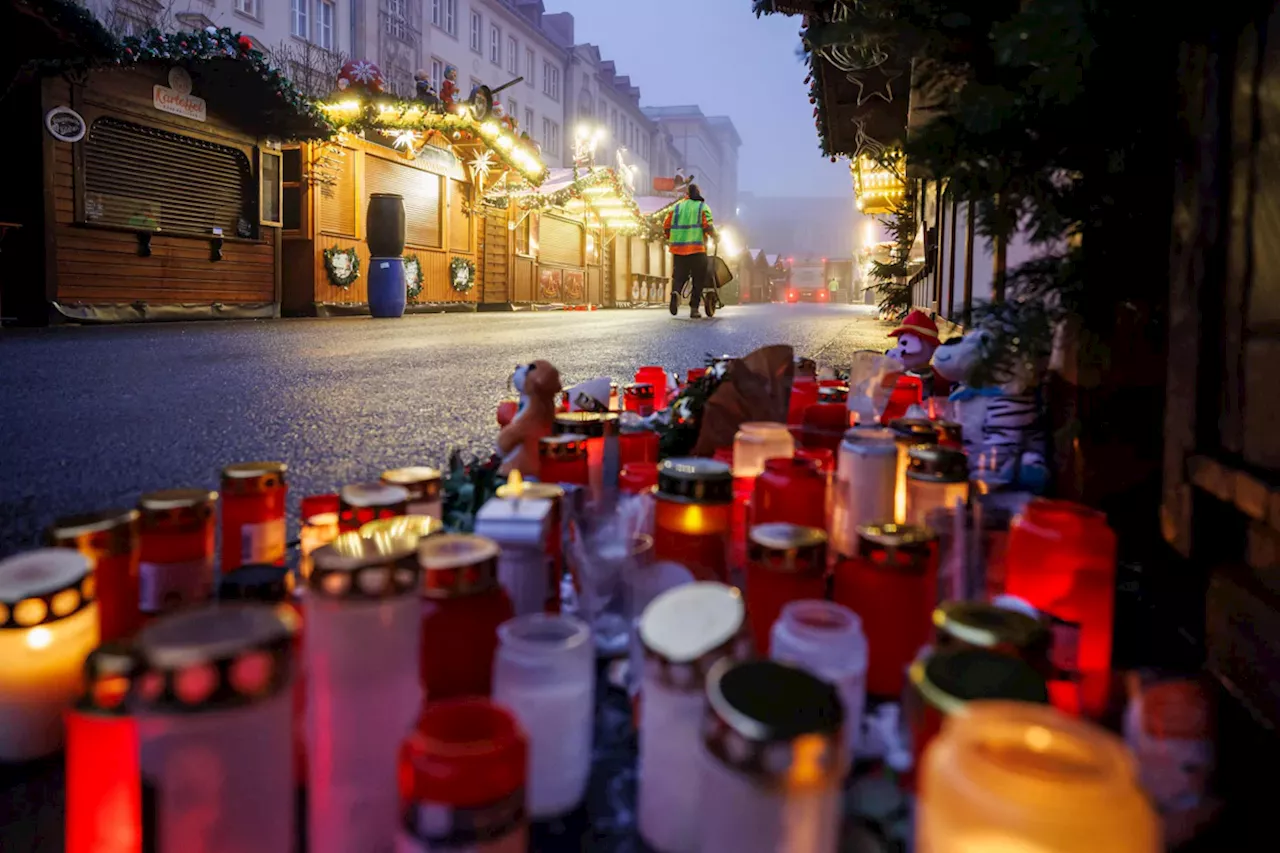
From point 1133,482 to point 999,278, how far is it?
500 mm

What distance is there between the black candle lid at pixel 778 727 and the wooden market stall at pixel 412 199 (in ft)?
41.4

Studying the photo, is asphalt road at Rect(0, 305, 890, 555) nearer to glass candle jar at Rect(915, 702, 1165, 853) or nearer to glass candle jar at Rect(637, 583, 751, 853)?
glass candle jar at Rect(637, 583, 751, 853)

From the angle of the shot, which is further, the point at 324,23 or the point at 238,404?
the point at 324,23

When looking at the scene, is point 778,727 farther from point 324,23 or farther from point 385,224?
point 324,23

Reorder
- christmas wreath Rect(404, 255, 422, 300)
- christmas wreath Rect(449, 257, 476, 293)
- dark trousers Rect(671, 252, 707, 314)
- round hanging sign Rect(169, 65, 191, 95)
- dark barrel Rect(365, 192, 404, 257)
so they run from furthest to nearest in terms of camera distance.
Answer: christmas wreath Rect(449, 257, 476, 293) < christmas wreath Rect(404, 255, 422, 300) < dark barrel Rect(365, 192, 404, 257) < dark trousers Rect(671, 252, 707, 314) < round hanging sign Rect(169, 65, 191, 95)

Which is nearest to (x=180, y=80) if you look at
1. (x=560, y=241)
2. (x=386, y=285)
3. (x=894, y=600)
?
(x=386, y=285)

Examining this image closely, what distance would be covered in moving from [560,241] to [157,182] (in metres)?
12.6

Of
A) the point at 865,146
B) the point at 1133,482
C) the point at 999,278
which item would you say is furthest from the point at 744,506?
the point at 865,146

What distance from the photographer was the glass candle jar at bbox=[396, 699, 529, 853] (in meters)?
0.61

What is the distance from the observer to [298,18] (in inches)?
755

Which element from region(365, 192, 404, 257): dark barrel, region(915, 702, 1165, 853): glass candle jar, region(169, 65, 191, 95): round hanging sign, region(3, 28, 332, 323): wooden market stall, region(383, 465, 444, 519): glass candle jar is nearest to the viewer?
region(915, 702, 1165, 853): glass candle jar

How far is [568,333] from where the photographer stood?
320 inches

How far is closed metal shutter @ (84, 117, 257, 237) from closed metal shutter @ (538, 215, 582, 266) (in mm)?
9561

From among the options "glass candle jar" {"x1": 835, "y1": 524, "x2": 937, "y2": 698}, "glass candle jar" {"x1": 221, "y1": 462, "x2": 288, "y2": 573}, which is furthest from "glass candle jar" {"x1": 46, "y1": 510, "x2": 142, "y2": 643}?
"glass candle jar" {"x1": 835, "y1": 524, "x2": 937, "y2": 698}
